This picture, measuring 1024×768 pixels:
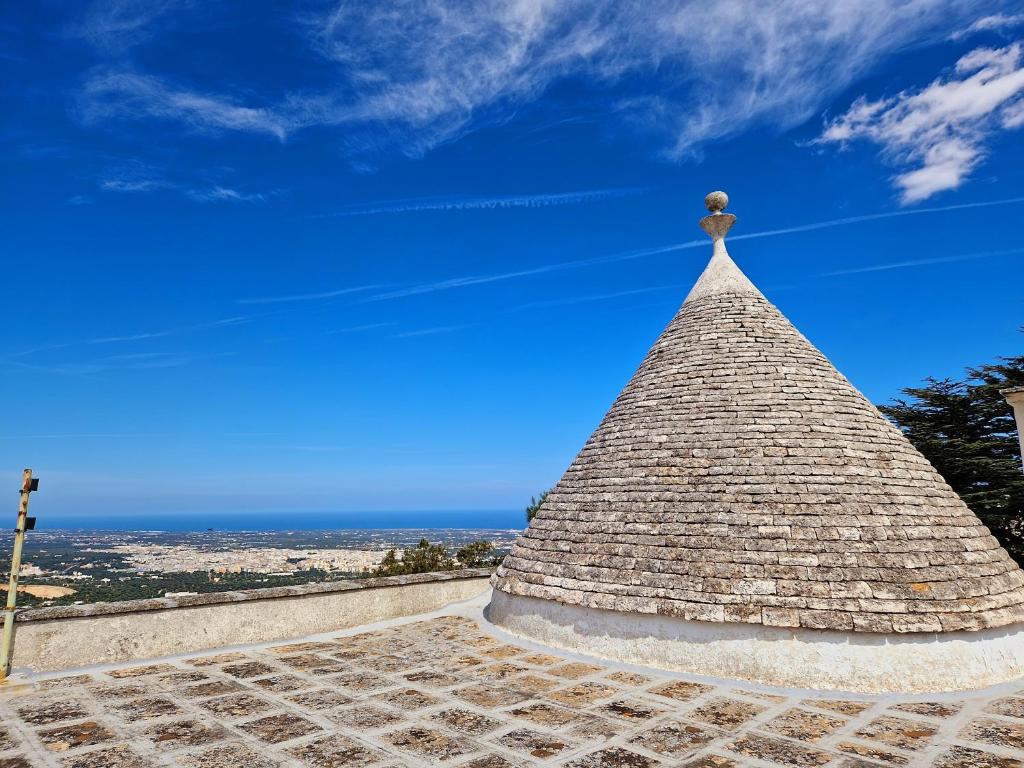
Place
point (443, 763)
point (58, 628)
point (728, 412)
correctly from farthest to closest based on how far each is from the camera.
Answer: point (728, 412)
point (58, 628)
point (443, 763)

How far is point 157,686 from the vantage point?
641 cm

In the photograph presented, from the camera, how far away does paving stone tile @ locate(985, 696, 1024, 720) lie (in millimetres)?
5438

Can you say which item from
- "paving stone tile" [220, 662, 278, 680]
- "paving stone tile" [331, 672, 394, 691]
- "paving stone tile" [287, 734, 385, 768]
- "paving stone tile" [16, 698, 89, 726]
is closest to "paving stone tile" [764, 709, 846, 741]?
"paving stone tile" [287, 734, 385, 768]

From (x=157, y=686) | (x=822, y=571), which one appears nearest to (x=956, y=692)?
(x=822, y=571)

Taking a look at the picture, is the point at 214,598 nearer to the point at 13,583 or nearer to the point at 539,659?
the point at 13,583

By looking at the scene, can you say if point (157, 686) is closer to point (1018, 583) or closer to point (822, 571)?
point (822, 571)

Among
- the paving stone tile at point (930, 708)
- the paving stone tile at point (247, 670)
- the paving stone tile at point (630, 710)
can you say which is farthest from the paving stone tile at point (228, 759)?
the paving stone tile at point (930, 708)

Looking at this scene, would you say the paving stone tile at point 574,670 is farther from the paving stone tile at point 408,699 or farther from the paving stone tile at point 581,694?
the paving stone tile at point 408,699

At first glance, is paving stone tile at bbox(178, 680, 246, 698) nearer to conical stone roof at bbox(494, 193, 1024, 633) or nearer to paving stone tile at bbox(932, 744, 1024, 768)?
conical stone roof at bbox(494, 193, 1024, 633)

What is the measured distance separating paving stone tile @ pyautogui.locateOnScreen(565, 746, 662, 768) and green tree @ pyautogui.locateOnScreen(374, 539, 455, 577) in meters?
17.5

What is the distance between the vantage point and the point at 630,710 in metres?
5.54

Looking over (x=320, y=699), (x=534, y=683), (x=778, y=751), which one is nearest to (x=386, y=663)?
(x=320, y=699)

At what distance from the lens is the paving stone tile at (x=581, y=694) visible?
577 centimetres

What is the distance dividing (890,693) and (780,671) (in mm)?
1039
